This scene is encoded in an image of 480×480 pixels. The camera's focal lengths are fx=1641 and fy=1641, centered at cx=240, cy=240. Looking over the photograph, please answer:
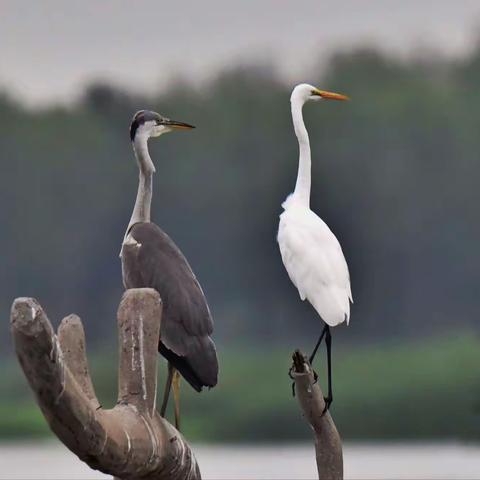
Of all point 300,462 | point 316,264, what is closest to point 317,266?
point 316,264

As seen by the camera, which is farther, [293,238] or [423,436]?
[423,436]

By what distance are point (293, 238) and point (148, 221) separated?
1.58 ft

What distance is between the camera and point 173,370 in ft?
16.8

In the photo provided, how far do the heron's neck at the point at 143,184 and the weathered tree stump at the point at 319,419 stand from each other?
1.05 metres

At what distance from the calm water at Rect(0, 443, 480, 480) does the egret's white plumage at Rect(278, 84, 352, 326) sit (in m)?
5.54

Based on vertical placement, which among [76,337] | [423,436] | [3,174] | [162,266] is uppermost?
[3,174]

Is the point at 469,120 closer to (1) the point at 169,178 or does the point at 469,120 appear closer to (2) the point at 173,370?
(1) the point at 169,178

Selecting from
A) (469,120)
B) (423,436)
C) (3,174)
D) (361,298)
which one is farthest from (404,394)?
(3,174)

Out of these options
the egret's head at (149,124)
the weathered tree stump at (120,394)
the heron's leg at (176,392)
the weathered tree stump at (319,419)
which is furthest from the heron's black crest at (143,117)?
the weathered tree stump at (120,394)

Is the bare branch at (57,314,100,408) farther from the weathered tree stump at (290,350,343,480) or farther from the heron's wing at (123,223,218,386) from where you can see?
the heron's wing at (123,223,218,386)

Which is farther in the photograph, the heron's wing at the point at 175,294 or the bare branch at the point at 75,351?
the heron's wing at the point at 175,294

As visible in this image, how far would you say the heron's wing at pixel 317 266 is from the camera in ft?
17.0

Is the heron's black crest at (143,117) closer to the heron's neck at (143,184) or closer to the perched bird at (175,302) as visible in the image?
the heron's neck at (143,184)

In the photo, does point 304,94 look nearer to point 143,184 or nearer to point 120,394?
point 143,184
